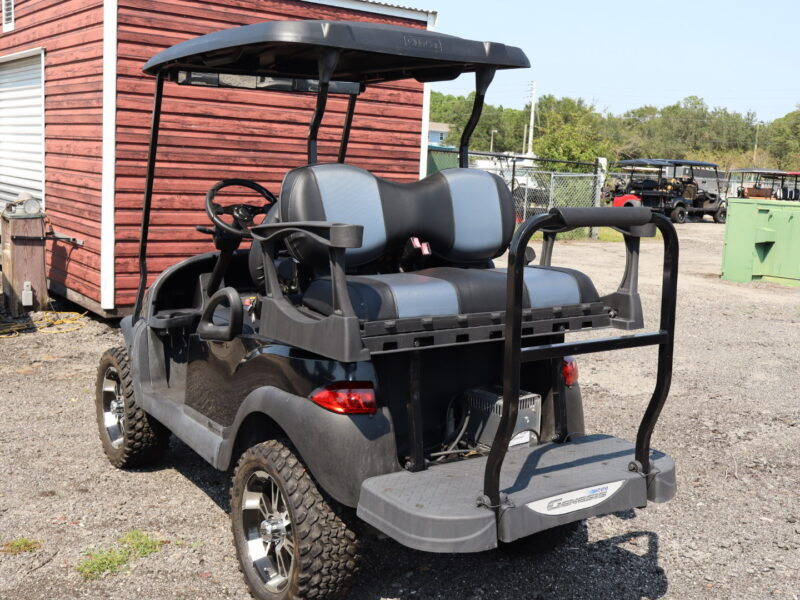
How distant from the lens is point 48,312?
8914mm

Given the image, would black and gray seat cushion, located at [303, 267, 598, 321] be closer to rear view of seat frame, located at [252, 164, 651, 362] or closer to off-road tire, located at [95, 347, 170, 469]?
rear view of seat frame, located at [252, 164, 651, 362]

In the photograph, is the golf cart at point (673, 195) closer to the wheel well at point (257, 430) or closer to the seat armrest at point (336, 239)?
the wheel well at point (257, 430)

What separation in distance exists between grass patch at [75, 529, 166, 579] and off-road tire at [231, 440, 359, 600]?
0.80m

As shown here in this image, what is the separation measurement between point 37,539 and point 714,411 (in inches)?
177

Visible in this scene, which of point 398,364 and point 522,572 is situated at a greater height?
point 398,364

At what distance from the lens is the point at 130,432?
451cm

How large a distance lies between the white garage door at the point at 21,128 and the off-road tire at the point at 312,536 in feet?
26.1

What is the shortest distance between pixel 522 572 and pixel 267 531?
44.4 inches

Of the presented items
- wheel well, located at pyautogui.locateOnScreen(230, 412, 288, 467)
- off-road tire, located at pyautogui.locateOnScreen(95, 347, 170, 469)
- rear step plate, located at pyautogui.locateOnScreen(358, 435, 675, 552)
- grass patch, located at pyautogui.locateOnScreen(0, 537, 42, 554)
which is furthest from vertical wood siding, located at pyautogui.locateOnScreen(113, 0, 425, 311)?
rear step plate, located at pyautogui.locateOnScreen(358, 435, 675, 552)

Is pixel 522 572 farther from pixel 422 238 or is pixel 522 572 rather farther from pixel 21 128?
pixel 21 128

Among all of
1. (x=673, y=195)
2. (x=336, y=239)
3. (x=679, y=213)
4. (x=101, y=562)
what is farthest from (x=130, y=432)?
(x=673, y=195)

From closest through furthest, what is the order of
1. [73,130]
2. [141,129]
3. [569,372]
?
[569,372], [141,129], [73,130]

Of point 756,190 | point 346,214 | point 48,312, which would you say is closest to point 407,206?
point 346,214

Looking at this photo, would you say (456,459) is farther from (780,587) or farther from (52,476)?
(52,476)
